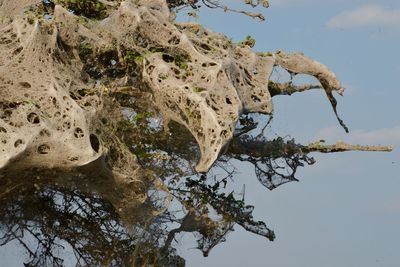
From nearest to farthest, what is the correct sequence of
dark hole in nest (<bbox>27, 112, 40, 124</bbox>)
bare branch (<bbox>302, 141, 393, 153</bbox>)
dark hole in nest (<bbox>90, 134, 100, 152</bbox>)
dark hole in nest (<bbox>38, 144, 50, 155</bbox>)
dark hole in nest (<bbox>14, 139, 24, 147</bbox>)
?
dark hole in nest (<bbox>14, 139, 24, 147</bbox>) → dark hole in nest (<bbox>38, 144, 50, 155</bbox>) → dark hole in nest (<bbox>27, 112, 40, 124</bbox>) → dark hole in nest (<bbox>90, 134, 100, 152</bbox>) → bare branch (<bbox>302, 141, 393, 153</bbox>)

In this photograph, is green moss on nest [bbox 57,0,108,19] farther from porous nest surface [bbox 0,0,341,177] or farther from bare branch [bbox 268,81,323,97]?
bare branch [bbox 268,81,323,97]

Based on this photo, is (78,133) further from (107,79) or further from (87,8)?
(87,8)

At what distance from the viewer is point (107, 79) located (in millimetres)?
15055

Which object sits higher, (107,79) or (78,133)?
(107,79)

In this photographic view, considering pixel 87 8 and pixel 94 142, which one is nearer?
pixel 94 142

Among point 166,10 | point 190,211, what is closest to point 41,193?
point 190,211

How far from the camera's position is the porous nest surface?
40.5 ft

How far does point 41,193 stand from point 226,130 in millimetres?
3341

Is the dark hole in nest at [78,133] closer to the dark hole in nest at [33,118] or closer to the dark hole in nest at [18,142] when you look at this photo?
the dark hole in nest at [33,118]

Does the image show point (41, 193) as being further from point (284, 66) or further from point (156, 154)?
point (284, 66)

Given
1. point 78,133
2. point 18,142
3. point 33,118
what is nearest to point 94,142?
point 78,133

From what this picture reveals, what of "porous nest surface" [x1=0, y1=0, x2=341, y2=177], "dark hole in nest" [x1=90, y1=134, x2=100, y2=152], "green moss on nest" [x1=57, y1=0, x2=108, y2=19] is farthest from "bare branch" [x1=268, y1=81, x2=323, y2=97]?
"dark hole in nest" [x1=90, y1=134, x2=100, y2=152]

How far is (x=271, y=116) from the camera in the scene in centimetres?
1546

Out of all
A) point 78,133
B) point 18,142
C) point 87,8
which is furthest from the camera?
point 87,8
